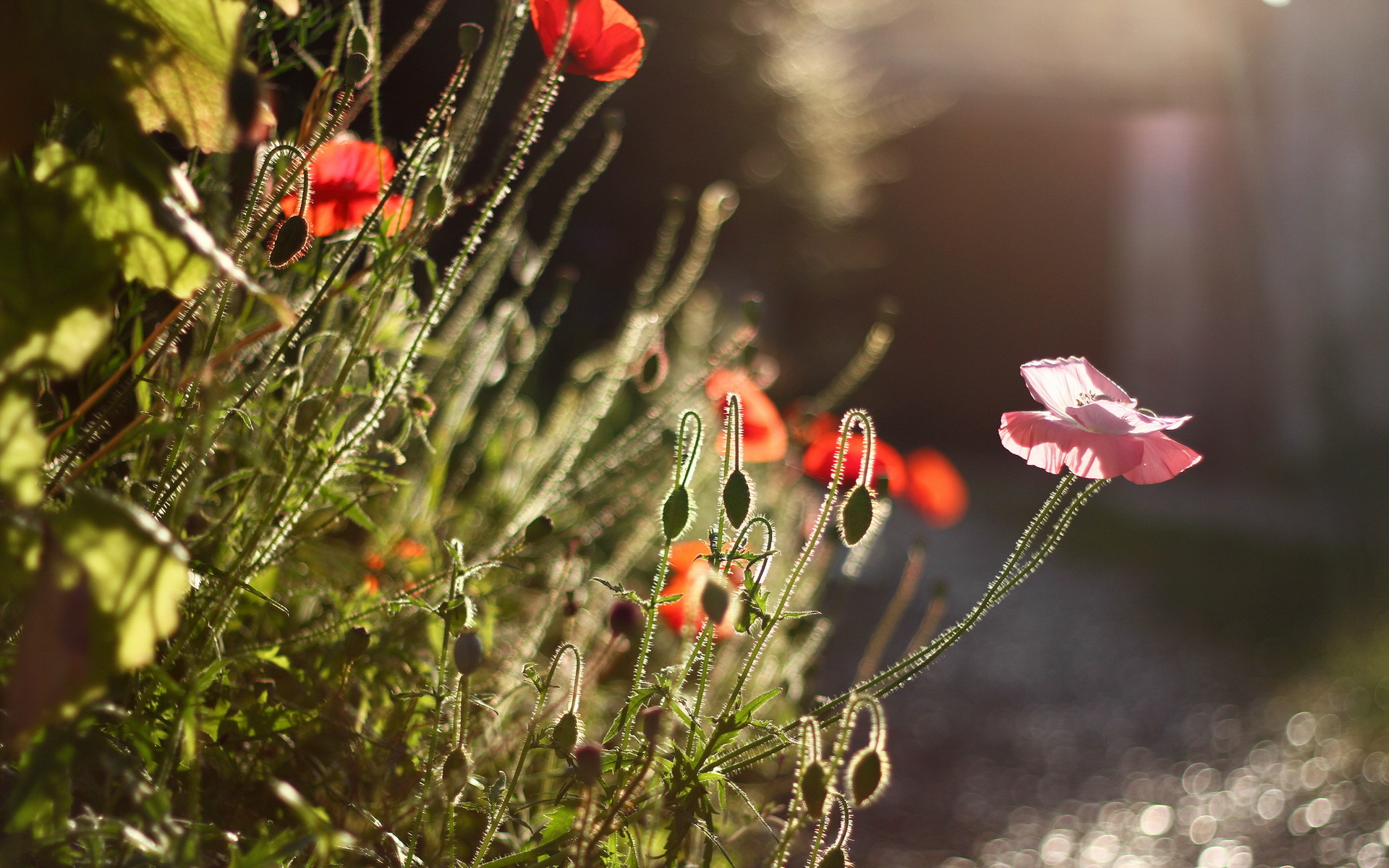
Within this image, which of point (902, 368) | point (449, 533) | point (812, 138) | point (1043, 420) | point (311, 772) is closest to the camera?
point (1043, 420)

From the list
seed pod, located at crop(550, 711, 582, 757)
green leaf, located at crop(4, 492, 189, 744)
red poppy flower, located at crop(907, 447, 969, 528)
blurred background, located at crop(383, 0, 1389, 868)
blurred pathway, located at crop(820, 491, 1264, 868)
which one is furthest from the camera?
blurred background, located at crop(383, 0, 1389, 868)

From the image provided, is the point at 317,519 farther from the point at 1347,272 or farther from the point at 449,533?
the point at 1347,272

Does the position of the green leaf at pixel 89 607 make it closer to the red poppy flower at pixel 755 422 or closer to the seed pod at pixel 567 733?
the seed pod at pixel 567 733

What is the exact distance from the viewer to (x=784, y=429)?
5.11 feet

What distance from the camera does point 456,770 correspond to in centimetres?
68

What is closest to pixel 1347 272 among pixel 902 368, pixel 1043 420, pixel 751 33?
pixel 902 368

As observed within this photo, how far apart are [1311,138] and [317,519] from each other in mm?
9879

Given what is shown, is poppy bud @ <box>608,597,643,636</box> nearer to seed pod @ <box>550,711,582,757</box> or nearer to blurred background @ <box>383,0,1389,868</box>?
seed pod @ <box>550,711,582,757</box>

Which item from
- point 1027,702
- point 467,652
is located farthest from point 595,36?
point 1027,702

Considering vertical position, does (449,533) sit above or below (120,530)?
above

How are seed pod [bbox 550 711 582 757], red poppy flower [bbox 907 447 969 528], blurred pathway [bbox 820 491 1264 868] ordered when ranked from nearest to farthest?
1. seed pod [bbox 550 711 582 757]
2. red poppy flower [bbox 907 447 969 528]
3. blurred pathway [bbox 820 491 1264 868]

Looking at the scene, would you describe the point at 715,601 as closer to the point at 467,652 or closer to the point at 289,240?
the point at 467,652

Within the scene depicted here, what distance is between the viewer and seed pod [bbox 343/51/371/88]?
2.51 ft

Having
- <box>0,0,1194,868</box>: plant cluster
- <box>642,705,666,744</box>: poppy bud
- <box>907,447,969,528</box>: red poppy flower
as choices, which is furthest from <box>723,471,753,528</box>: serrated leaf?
<box>907,447,969,528</box>: red poppy flower
